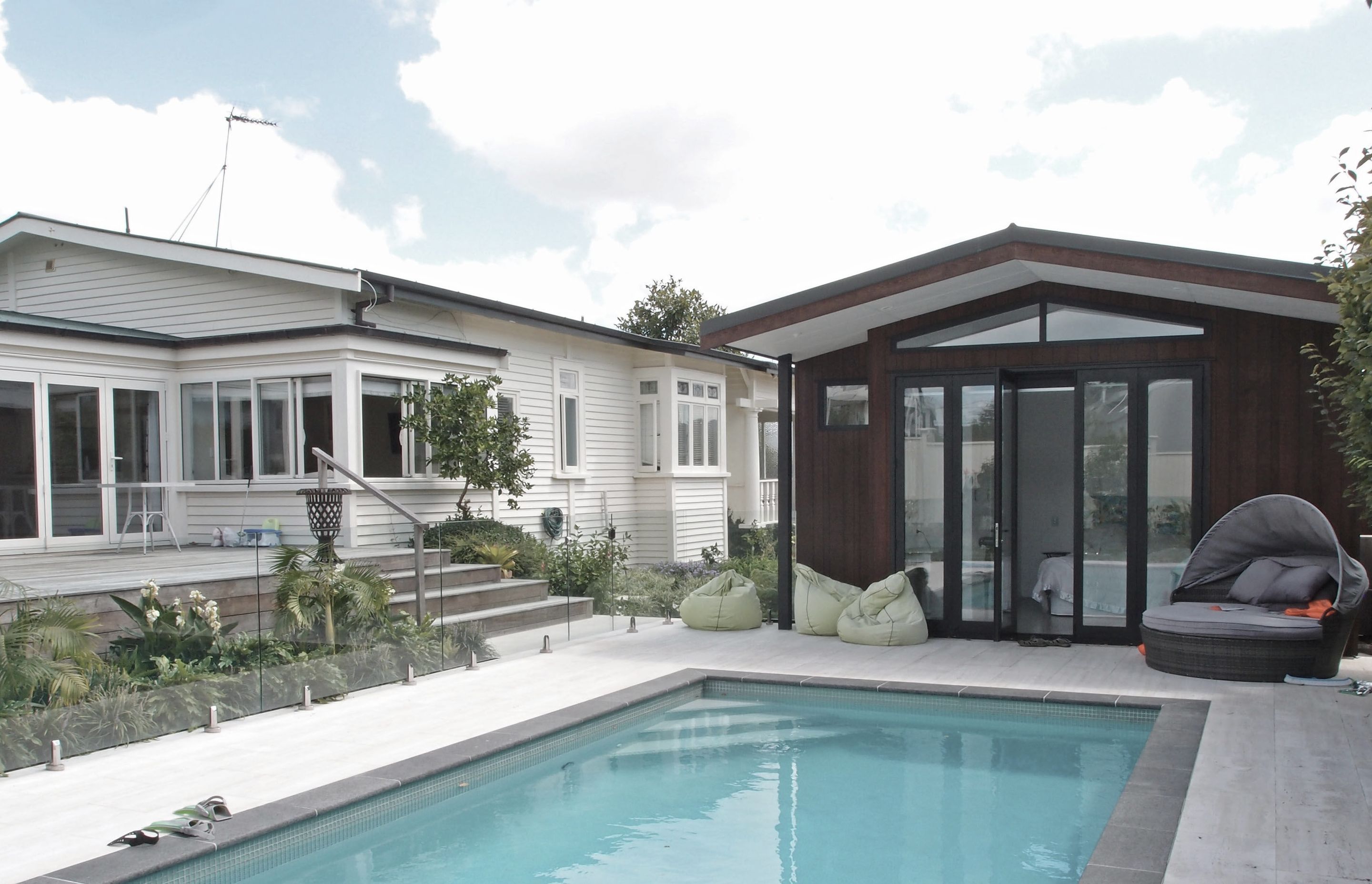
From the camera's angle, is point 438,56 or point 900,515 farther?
point 438,56

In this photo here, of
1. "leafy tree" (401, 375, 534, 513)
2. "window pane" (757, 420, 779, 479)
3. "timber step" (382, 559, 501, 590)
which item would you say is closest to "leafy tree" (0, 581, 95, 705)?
"timber step" (382, 559, 501, 590)

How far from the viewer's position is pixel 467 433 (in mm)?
11672

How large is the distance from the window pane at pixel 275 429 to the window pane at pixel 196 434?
0.75 metres

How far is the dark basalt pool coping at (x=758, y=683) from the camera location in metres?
3.93

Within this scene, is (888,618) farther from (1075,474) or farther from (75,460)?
(75,460)

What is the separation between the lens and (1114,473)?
868 cm

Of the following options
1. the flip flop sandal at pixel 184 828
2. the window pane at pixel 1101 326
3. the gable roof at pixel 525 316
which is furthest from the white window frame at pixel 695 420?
the flip flop sandal at pixel 184 828

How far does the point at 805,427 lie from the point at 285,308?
594 centimetres

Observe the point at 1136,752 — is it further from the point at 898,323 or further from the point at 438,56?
the point at 438,56

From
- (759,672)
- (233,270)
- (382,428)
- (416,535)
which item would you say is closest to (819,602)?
(759,672)

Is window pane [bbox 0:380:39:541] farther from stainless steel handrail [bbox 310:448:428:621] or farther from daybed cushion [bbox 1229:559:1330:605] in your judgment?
daybed cushion [bbox 1229:559:1330:605]

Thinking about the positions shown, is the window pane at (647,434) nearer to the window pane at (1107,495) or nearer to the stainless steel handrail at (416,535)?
the stainless steel handrail at (416,535)

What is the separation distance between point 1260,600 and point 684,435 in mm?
10352

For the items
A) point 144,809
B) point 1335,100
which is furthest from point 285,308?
point 1335,100
